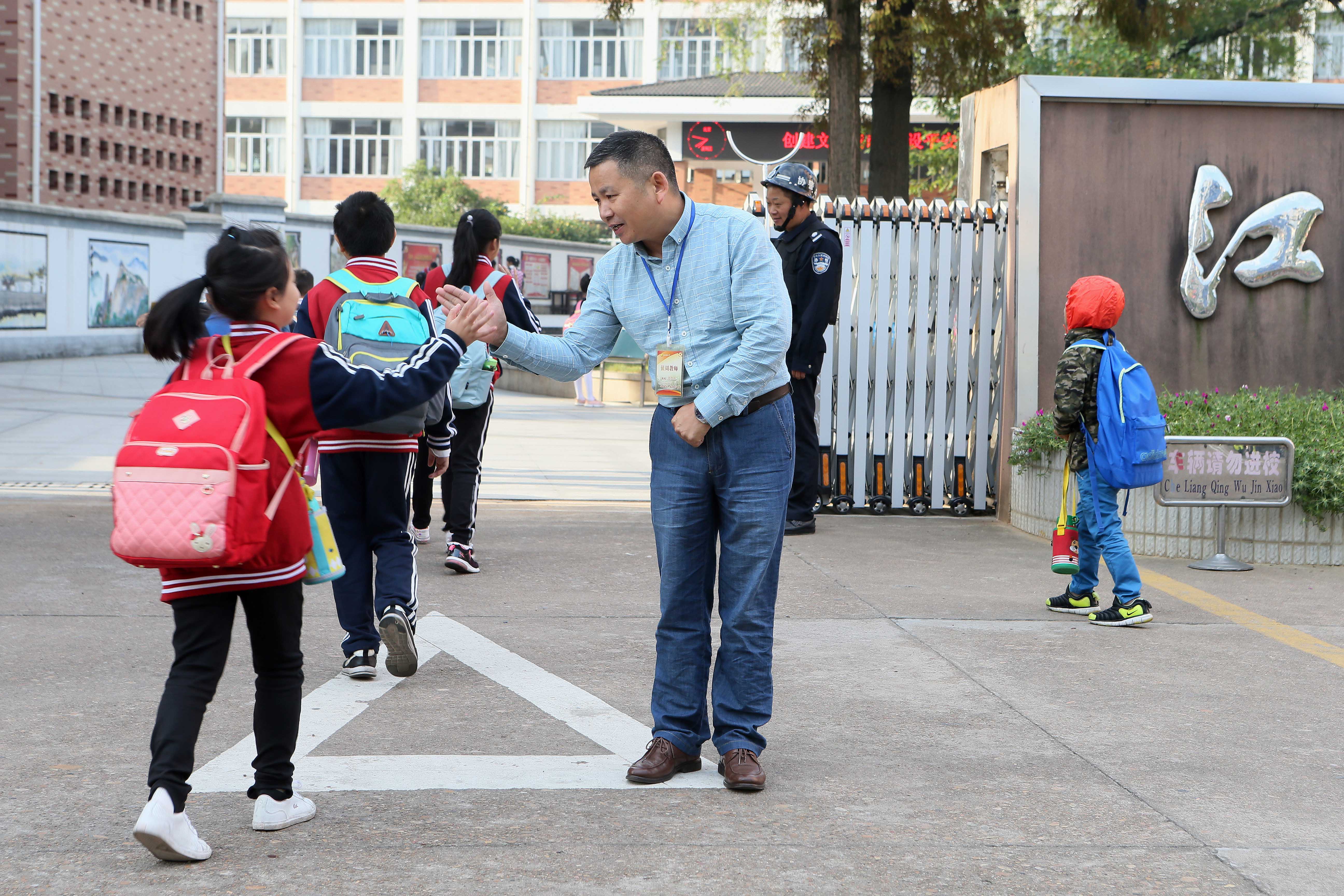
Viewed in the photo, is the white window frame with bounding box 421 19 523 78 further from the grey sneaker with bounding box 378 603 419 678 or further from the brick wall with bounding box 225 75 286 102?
the grey sneaker with bounding box 378 603 419 678

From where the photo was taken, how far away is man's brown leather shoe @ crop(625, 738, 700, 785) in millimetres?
3998

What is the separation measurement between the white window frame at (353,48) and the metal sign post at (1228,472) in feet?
185

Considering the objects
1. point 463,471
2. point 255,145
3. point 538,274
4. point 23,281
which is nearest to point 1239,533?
point 463,471

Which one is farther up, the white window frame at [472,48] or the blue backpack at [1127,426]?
the white window frame at [472,48]

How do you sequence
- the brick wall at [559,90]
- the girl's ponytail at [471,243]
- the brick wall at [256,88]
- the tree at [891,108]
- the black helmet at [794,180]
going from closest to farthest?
1. the girl's ponytail at [471,243]
2. the black helmet at [794,180]
3. the tree at [891,108]
4. the brick wall at [559,90]
5. the brick wall at [256,88]

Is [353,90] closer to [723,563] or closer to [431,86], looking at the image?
[431,86]

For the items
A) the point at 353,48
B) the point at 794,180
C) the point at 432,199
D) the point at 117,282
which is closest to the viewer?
the point at 794,180

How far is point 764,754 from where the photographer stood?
4355 millimetres

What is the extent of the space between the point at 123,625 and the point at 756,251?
11.2 feet

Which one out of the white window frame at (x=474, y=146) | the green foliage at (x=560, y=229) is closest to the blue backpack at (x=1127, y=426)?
the green foliage at (x=560, y=229)

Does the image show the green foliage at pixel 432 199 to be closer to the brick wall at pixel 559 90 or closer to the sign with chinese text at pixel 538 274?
the brick wall at pixel 559 90

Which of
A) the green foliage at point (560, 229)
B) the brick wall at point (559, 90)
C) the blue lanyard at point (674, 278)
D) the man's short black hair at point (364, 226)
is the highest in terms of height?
the brick wall at point (559, 90)

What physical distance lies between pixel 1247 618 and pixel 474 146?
5589 cm

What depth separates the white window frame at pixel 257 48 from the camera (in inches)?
2399
